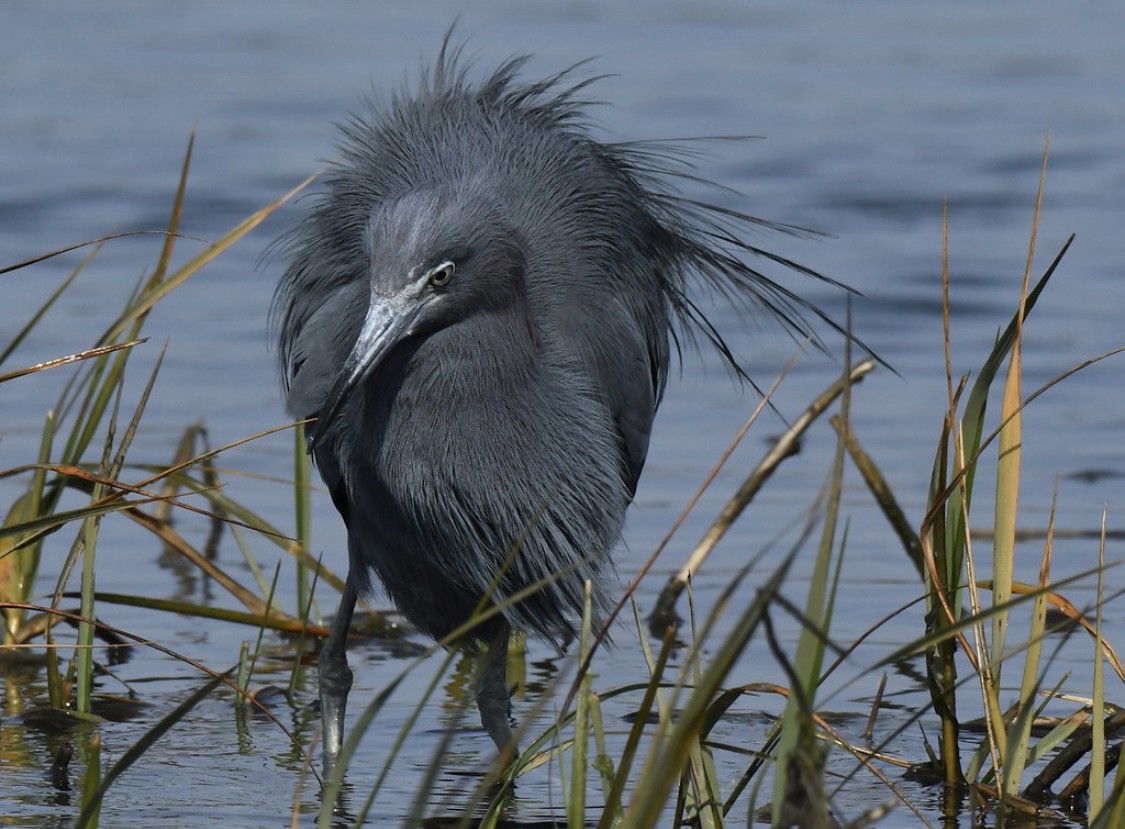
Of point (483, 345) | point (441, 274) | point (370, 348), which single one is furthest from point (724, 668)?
point (483, 345)

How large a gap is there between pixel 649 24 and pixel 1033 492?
10459mm

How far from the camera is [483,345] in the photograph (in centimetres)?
437

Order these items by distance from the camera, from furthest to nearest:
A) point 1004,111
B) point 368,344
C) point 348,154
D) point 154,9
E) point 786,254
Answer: point 154,9
point 1004,111
point 786,254
point 348,154
point 368,344

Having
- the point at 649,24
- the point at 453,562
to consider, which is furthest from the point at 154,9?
the point at 453,562

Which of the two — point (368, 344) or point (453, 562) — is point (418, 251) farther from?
point (453, 562)

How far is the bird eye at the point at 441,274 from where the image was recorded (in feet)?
13.5

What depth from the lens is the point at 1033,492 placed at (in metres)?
6.93

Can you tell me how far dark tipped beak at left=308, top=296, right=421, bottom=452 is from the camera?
4.00 meters

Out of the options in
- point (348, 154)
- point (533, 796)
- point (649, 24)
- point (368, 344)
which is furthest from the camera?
point (649, 24)

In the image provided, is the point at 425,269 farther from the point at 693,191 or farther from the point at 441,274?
the point at 693,191

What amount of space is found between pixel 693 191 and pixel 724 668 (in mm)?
9338

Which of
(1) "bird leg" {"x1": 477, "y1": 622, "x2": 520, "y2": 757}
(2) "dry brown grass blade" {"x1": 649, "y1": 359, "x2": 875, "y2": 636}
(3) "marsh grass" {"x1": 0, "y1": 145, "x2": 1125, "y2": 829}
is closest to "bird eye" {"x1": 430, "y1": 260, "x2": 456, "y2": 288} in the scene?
(3) "marsh grass" {"x1": 0, "y1": 145, "x2": 1125, "y2": 829}

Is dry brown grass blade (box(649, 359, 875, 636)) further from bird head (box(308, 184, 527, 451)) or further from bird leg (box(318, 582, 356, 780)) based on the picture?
bird head (box(308, 184, 527, 451))

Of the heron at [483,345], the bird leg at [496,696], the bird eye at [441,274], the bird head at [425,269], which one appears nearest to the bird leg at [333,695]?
the heron at [483,345]
